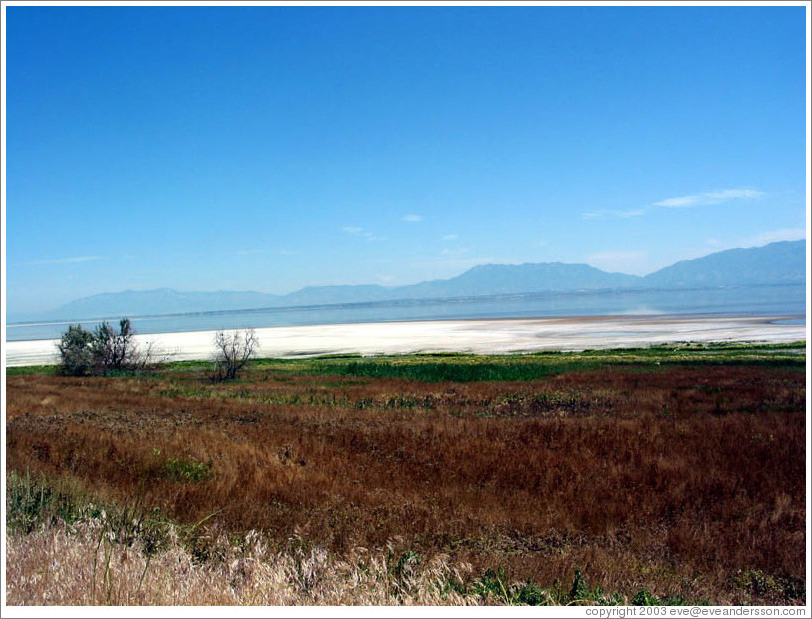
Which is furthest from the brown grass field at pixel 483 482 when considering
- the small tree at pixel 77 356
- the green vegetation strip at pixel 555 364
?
the small tree at pixel 77 356

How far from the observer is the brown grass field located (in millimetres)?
7145

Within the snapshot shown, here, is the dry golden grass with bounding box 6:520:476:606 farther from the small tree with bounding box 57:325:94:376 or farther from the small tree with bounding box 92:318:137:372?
the small tree with bounding box 92:318:137:372

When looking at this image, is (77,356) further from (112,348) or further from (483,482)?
(483,482)

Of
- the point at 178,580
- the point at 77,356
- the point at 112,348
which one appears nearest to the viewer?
the point at 178,580

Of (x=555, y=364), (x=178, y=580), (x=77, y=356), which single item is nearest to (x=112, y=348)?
(x=77, y=356)

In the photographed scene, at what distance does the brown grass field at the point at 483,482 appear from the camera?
714 cm

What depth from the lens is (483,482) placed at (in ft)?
35.3

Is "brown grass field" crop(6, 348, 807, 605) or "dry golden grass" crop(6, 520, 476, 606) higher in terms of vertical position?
"dry golden grass" crop(6, 520, 476, 606)

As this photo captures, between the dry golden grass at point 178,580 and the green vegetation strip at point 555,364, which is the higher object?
the dry golden grass at point 178,580

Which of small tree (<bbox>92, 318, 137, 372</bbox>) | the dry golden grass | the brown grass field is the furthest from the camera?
small tree (<bbox>92, 318, 137, 372</bbox>)

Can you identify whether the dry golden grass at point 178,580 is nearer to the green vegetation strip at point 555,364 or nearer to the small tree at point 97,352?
the green vegetation strip at point 555,364

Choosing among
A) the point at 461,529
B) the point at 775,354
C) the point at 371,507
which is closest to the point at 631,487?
the point at 461,529

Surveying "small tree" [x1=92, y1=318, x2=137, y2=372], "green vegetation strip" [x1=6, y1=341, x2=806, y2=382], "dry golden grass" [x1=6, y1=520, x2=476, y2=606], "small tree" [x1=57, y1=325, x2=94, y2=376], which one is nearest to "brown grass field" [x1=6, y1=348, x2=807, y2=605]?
"dry golden grass" [x1=6, y1=520, x2=476, y2=606]

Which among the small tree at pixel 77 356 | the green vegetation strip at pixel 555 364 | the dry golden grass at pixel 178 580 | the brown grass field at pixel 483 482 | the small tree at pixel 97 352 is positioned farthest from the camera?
the small tree at pixel 97 352
